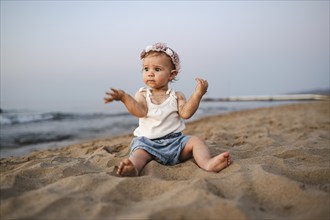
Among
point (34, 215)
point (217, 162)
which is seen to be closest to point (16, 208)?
point (34, 215)

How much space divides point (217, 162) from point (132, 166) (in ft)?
2.19

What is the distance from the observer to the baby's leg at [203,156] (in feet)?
7.33

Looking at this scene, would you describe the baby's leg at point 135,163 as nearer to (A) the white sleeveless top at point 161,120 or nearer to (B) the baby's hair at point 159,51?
(A) the white sleeveless top at point 161,120

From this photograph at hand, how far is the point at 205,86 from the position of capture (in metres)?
2.59

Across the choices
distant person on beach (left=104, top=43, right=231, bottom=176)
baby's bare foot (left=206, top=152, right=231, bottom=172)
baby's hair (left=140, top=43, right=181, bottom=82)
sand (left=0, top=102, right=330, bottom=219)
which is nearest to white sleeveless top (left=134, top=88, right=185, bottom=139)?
distant person on beach (left=104, top=43, right=231, bottom=176)

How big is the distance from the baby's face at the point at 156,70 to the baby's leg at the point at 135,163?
685 mm

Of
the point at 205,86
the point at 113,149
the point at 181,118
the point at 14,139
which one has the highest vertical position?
the point at 205,86

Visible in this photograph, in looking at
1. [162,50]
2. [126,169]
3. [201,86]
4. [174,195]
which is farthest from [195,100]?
[174,195]

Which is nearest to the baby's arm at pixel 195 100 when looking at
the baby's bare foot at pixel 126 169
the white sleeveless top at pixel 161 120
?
the white sleeveless top at pixel 161 120

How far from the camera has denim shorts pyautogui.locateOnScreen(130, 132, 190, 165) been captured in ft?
8.56

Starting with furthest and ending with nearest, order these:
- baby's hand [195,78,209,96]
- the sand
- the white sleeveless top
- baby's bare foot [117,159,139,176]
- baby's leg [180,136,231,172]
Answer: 1. the white sleeveless top
2. baby's hand [195,78,209,96]
3. baby's leg [180,136,231,172]
4. baby's bare foot [117,159,139,176]
5. the sand

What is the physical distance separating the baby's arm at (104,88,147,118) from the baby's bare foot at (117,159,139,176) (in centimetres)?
52

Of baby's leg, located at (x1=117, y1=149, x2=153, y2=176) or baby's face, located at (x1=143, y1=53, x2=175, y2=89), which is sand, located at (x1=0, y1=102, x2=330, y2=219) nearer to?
baby's leg, located at (x1=117, y1=149, x2=153, y2=176)

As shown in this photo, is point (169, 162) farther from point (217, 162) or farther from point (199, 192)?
point (199, 192)
